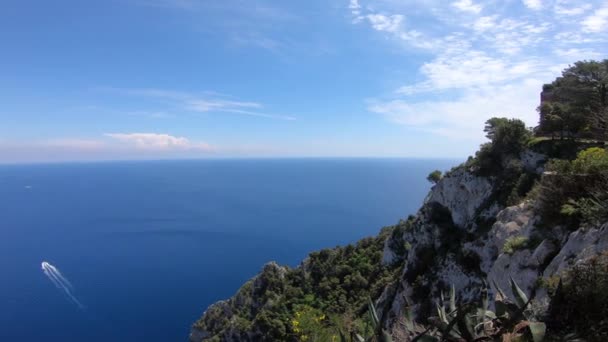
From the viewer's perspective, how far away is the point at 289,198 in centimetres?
16838

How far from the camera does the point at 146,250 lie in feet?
301

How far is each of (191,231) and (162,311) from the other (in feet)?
168

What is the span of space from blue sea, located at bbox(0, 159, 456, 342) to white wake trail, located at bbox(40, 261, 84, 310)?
1.08ft

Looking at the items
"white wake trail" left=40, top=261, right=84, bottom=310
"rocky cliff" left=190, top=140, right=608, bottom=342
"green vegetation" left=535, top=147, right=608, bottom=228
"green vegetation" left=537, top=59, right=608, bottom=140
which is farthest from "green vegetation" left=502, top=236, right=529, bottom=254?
"white wake trail" left=40, top=261, right=84, bottom=310

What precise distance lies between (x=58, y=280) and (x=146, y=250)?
22.3 m

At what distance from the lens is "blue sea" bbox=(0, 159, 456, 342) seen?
58312mm

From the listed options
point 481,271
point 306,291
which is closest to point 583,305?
point 481,271

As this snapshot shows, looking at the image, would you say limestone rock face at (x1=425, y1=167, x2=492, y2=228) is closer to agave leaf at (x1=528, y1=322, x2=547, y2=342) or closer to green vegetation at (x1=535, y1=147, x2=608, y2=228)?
green vegetation at (x1=535, y1=147, x2=608, y2=228)

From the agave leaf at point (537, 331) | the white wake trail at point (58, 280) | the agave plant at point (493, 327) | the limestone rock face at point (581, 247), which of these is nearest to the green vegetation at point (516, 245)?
the limestone rock face at point (581, 247)

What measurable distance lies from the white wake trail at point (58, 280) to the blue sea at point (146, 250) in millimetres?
330

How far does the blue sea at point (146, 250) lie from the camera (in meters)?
58.3

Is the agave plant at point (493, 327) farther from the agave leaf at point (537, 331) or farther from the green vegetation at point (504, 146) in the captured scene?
the green vegetation at point (504, 146)

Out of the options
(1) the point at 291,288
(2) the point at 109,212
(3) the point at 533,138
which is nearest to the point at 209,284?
(1) the point at 291,288

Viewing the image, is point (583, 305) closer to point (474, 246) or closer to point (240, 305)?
point (474, 246)
